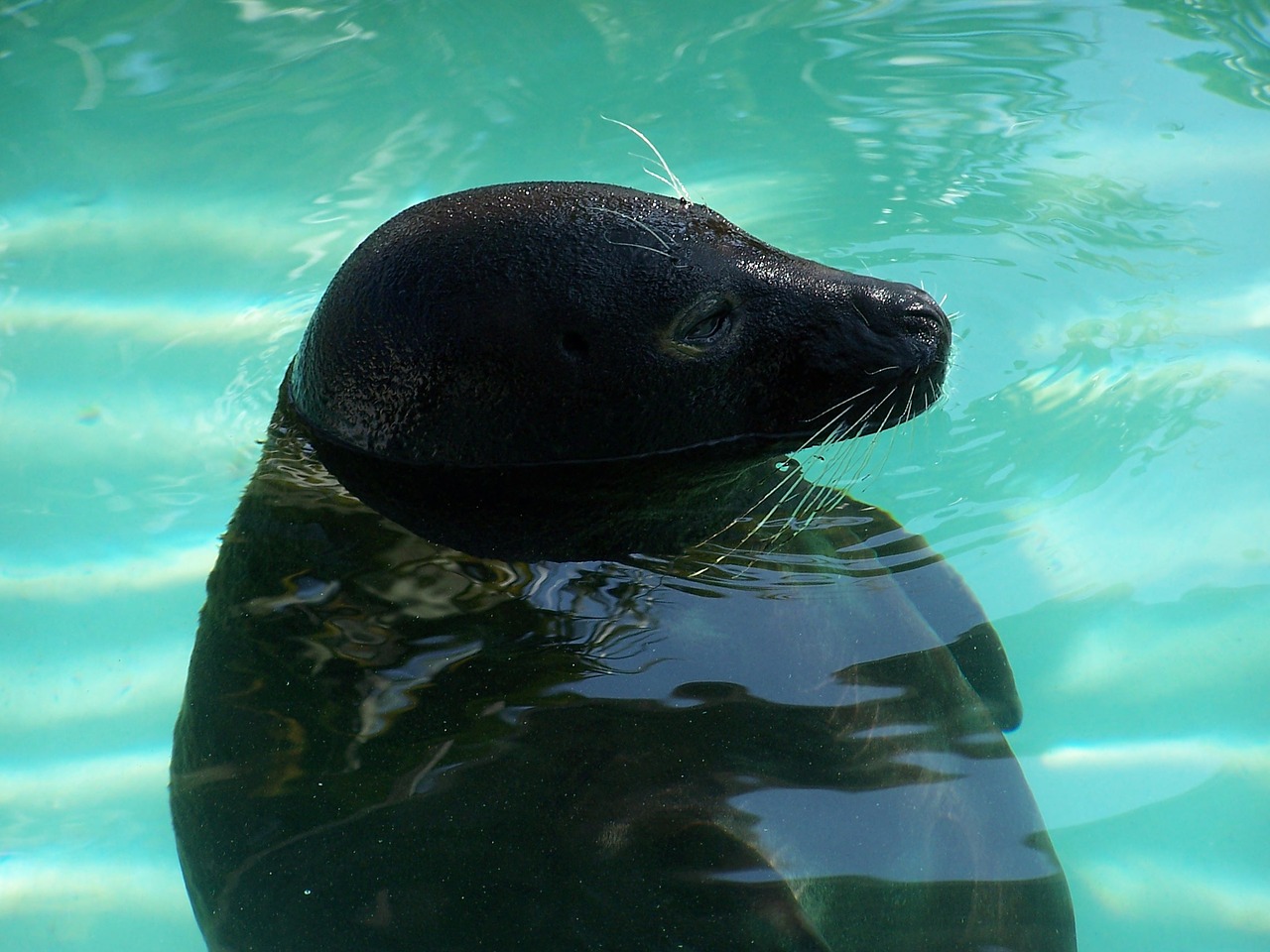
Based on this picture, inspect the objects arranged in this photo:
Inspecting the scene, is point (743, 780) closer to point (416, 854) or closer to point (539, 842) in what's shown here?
point (539, 842)

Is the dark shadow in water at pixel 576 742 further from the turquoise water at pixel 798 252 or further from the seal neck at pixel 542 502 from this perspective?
the turquoise water at pixel 798 252

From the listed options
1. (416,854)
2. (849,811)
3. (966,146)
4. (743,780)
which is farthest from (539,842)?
(966,146)

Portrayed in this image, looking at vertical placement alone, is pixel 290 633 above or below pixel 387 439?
below

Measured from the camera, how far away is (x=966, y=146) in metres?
6.04

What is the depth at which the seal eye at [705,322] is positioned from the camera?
3.31 metres

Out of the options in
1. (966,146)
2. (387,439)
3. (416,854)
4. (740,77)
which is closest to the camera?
(416,854)

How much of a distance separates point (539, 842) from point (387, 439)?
1094mm

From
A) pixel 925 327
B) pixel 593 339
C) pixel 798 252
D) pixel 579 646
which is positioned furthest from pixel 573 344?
pixel 798 252

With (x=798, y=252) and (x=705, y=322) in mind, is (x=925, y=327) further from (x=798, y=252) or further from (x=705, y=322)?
(x=798, y=252)

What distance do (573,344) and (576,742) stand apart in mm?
941

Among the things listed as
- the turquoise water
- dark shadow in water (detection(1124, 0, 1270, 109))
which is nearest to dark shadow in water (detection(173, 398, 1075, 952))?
the turquoise water

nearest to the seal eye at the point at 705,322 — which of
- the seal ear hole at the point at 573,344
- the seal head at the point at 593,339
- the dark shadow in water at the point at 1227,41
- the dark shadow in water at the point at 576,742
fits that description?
the seal head at the point at 593,339

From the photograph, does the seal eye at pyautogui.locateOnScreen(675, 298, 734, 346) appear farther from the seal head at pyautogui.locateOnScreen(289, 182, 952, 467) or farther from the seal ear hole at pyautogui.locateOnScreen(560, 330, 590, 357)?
the seal ear hole at pyautogui.locateOnScreen(560, 330, 590, 357)

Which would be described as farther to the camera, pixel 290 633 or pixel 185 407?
pixel 185 407
